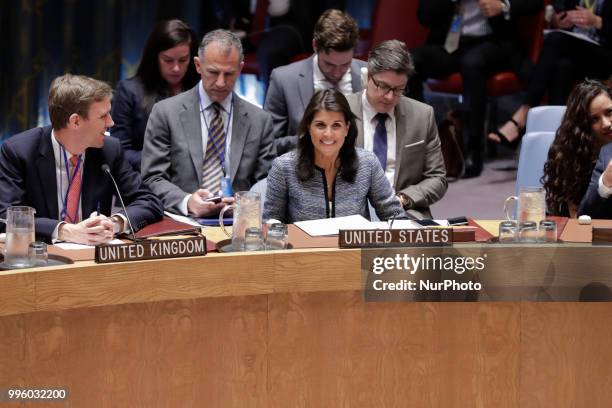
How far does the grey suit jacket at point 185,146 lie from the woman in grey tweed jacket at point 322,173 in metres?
0.58

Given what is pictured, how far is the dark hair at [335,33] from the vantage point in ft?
14.8

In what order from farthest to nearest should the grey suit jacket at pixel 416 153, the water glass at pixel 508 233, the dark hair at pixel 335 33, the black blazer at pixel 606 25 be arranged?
the black blazer at pixel 606 25, the dark hair at pixel 335 33, the grey suit jacket at pixel 416 153, the water glass at pixel 508 233

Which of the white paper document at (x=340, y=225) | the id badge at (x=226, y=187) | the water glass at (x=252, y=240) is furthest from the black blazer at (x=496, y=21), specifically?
the water glass at (x=252, y=240)

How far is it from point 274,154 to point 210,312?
1.42 meters

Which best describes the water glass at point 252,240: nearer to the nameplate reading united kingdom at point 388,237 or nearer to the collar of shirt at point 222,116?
the nameplate reading united kingdom at point 388,237

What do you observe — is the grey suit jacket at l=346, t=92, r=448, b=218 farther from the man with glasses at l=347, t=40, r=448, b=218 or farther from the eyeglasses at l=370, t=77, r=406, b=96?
the eyeglasses at l=370, t=77, r=406, b=96

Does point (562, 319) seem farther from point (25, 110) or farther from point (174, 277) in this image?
point (25, 110)

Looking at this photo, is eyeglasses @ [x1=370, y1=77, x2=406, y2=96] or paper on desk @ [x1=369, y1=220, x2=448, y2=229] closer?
paper on desk @ [x1=369, y1=220, x2=448, y2=229]

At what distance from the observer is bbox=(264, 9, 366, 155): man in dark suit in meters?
4.52

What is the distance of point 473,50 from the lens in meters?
5.98

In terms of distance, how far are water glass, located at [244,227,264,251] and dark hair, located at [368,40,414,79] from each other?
3.91 ft

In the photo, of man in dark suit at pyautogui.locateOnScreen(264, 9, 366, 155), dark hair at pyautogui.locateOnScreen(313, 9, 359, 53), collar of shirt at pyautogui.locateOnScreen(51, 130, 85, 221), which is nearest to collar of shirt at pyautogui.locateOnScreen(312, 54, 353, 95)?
man in dark suit at pyautogui.locateOnScreen(264, 9, 366, 155)

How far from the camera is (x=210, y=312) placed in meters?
2.90

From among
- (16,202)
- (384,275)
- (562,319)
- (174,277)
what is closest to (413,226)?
(384,275)
